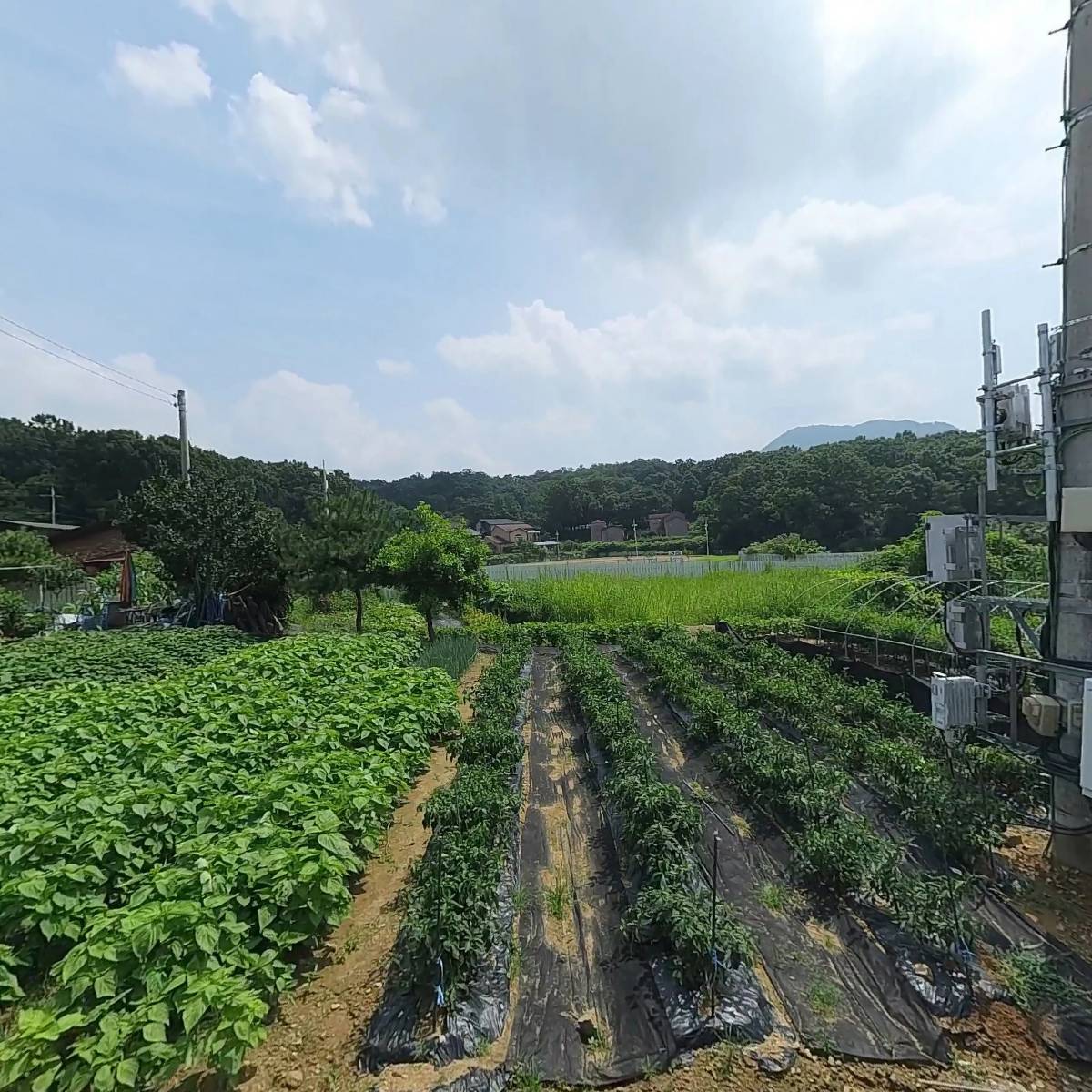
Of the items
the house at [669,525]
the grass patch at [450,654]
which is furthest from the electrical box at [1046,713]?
the house at [669,525]

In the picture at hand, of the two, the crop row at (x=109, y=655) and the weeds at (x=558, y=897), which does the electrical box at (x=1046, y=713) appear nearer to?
the weeds at (x=558, y=897)

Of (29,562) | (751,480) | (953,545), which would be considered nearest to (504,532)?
(751,480)

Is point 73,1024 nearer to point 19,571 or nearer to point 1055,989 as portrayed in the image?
point 1055,989

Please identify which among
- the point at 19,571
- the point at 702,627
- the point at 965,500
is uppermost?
the point at 965,500

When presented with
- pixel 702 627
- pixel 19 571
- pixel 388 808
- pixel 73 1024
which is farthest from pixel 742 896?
pixel 19 571

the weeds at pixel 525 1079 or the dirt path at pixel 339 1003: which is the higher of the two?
the weeds at pixel 525 1079

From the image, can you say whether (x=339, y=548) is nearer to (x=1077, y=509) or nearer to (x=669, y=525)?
(x=1077, y=509)
